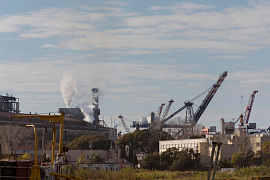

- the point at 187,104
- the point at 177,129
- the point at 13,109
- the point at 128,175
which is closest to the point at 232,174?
the point at 128,175

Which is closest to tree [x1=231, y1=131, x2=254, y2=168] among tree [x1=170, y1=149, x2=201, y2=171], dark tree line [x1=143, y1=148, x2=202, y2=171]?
dark tree line [x1=143, y1=148, x2=202, y2=171]

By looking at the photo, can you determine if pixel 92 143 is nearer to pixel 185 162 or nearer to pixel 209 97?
pixel 185 162

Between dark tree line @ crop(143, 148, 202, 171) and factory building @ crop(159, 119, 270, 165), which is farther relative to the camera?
factory building @ crop(159, 119, 270, 165)

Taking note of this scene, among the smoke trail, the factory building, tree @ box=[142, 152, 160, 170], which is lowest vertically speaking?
tree @ box=[142, 152, 160, 170]

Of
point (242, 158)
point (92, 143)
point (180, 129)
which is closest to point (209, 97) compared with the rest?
point (180, 129)

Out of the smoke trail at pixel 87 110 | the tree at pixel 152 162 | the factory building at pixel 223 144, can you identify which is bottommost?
the tree at pixel 152 162

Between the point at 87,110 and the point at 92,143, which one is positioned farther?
the point at 87,110

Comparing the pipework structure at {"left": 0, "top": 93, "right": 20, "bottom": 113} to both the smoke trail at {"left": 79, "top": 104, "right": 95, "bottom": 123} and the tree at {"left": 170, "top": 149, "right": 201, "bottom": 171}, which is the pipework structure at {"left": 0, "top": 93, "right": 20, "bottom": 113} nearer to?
the smoke trail at {"left": 79, "top": 104, "right": 95, "bottom": 123}

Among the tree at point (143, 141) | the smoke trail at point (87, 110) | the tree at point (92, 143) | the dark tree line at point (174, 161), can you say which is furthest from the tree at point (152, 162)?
the smoke trail at point (87, 110)

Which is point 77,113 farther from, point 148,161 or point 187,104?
point 148,161

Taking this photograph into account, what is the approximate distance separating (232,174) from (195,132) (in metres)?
111

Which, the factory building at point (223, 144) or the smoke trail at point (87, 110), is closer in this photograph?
the factory building at point (223, 144)

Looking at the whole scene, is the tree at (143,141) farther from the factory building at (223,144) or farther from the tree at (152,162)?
the tree at (152,162)

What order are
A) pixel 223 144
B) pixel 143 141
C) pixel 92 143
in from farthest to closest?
pixel 143 141, pixel 92 143, pixel 223 144
